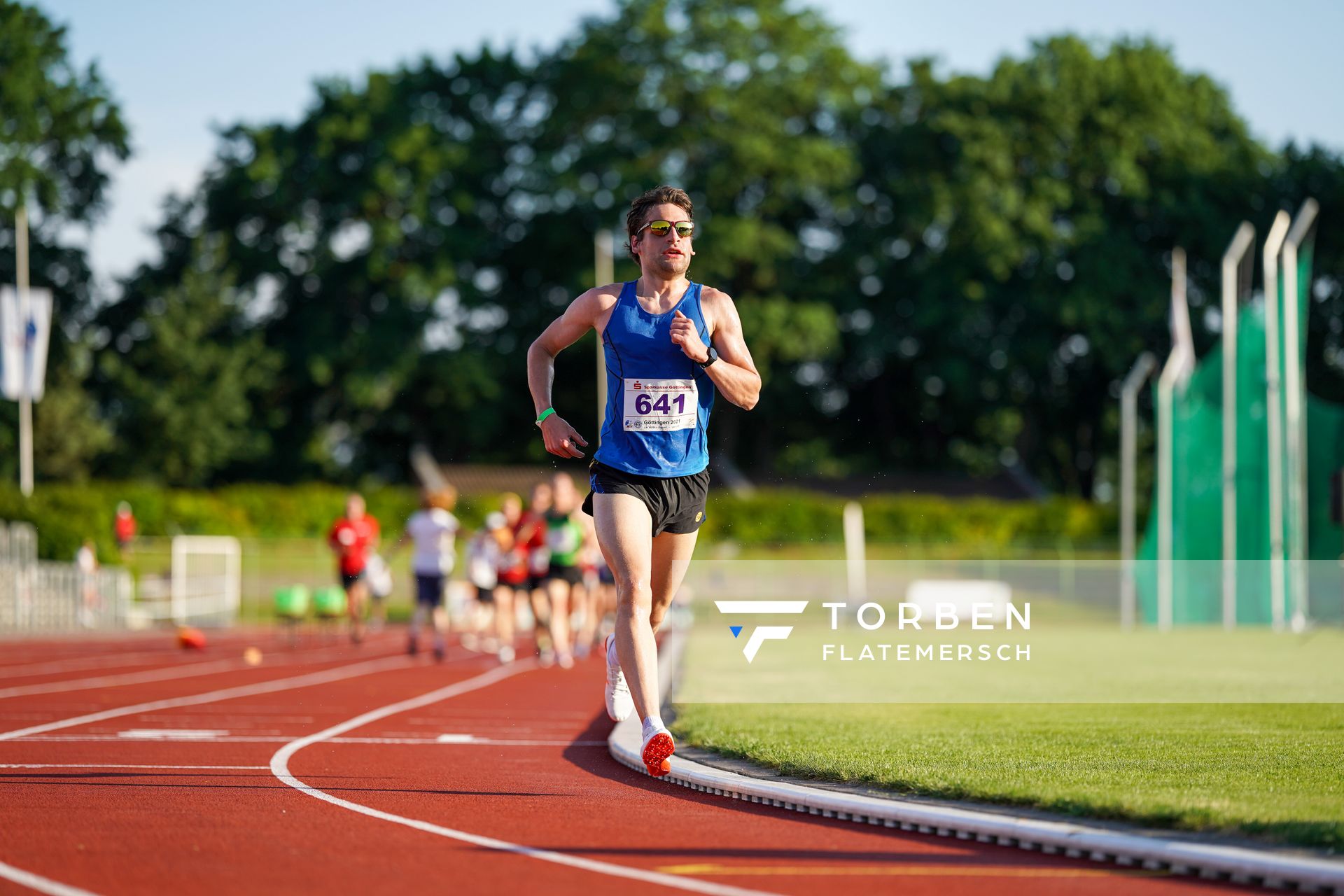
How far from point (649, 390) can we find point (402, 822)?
2094mm

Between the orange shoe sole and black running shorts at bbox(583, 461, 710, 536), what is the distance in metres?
0.92

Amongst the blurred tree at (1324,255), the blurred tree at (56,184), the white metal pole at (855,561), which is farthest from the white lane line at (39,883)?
the blurred tree at (1324,255)

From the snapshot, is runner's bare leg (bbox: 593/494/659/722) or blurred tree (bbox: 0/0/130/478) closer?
runner's bare leg (bbox: 593/494/659/722)

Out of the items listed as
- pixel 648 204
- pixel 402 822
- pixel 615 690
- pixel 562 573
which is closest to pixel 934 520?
pixel 562 573

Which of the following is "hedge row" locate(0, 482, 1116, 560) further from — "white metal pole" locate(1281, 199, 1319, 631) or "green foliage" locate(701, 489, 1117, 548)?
"white metal pole" locate(1281, 199, 1319, 631)

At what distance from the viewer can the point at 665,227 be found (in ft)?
23.9

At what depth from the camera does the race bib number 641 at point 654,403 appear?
7.29m

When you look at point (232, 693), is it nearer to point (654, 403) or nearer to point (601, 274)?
point (654, 403)

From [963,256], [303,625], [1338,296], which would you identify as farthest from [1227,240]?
[303,625]

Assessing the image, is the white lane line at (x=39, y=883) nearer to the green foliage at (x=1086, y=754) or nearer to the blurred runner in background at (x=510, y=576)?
the green foliage at (x=1086, y=754)

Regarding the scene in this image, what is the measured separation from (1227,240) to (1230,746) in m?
50.6

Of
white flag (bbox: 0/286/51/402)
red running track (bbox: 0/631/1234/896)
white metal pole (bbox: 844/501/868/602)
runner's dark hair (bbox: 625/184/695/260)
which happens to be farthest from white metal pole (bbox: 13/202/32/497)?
runner's dark hair (bbox: 625/184/695/260)

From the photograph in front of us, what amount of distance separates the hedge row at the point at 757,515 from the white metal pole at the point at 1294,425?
15.1 meters

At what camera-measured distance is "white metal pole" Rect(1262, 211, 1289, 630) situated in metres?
27.8
